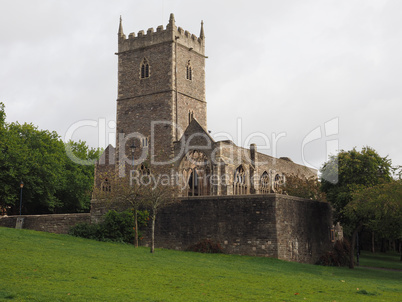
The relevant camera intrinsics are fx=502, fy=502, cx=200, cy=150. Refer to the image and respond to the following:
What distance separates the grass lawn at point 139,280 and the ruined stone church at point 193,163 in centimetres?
520

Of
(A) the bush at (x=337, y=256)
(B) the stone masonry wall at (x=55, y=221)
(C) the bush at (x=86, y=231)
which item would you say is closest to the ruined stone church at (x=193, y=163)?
(A) the bush at (x=337, y=256)

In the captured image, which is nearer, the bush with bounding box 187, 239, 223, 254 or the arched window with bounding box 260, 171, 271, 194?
the bush with bounding box 187, 239, 223, 254

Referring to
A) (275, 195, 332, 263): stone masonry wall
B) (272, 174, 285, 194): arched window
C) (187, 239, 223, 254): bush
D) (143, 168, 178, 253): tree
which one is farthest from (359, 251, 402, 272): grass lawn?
(143, 168, 178, 253): tree

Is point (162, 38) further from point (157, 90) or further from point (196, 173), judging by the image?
point (196, 173)

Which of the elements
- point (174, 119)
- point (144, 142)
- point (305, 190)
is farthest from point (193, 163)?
point (305, 190)

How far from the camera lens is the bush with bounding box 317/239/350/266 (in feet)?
101

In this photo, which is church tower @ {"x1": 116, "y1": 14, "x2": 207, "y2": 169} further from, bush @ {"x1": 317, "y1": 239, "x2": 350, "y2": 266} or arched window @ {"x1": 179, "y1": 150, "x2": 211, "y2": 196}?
bush @ {"x1": 317, "y1": 239, "x2": 350, "y2": 266}

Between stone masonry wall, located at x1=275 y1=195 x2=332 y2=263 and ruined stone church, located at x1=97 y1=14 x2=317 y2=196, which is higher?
ruined stone church, located at x1=97 y1=14 x2=317 y2=196

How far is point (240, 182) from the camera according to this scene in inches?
1596

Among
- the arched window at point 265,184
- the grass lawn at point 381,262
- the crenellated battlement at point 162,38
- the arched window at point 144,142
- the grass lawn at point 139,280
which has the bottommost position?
the grass lawn at point 381,262

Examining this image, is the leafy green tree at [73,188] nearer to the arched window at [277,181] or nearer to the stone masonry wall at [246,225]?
the arched window at [277,181]

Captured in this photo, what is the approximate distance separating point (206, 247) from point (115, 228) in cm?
591

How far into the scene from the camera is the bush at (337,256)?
30.8 metres

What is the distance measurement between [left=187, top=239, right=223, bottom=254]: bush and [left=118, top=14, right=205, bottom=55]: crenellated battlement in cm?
2164
